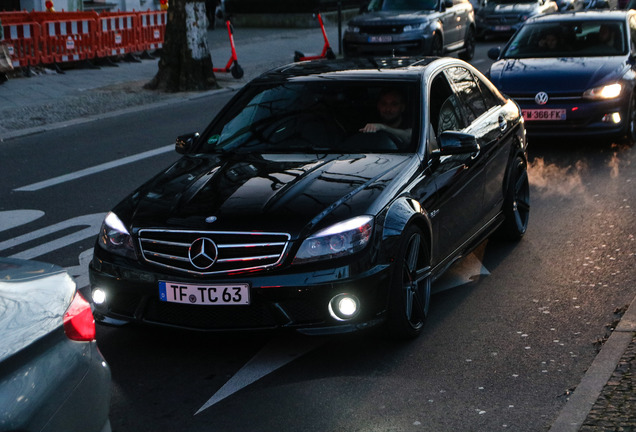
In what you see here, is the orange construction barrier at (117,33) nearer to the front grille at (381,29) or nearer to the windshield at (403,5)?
the front grille at (381,29)

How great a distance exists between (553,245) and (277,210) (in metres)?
3.30

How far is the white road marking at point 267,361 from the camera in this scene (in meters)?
5.36

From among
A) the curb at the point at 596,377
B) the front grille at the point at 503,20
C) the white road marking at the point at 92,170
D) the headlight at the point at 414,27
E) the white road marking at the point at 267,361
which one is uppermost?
the curb at the point at 596,377

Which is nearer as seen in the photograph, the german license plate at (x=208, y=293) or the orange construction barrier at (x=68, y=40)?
the german license plate at (x=208, y=293)

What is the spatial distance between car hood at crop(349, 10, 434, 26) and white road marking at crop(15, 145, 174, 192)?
36.7 ft

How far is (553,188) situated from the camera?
1052 cm

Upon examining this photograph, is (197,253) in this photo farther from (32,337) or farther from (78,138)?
(78,138)

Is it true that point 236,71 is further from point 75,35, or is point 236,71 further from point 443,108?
point 443,108

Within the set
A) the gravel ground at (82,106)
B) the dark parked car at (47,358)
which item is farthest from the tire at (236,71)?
the dark parked car at (47,358)

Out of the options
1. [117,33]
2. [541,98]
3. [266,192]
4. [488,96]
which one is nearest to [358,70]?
[488,96]

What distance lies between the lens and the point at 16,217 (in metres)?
9.76

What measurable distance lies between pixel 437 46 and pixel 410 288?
1891 centimetres

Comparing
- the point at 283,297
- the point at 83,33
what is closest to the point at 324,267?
the point at 283,297

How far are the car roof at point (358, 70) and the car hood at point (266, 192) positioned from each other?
0.82 metres
